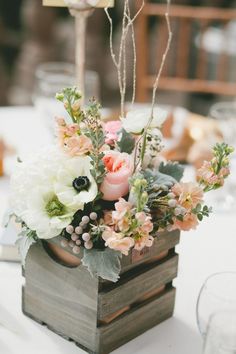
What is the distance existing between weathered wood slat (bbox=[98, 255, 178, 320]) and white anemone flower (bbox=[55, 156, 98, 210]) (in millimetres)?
164

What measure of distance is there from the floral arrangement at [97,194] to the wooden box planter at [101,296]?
0.05 m

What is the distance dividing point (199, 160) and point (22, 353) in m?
0.85

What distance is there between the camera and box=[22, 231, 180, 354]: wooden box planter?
108 centimetres

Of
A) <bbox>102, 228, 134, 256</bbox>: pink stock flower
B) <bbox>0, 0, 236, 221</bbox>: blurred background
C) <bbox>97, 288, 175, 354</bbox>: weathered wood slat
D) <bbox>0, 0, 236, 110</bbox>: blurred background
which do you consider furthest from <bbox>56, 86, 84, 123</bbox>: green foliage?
<bbox>0, 0, 236, 110</bbox>: blurred background

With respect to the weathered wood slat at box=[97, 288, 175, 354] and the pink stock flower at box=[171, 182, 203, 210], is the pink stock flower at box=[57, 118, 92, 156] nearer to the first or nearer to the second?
the pink stock flower at box=[171, 182, 203, 210]

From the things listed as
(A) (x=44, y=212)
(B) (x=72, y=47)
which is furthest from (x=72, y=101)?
(B) (x=72, y=47)

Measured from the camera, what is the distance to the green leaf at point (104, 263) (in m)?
1.01

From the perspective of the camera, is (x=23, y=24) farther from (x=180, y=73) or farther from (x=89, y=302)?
(x=89, y=302)

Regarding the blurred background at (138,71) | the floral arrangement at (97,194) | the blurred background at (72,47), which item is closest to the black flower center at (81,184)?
the floral arrangement at (97,194)

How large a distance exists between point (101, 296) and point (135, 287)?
0.29ft

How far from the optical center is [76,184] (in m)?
1.02

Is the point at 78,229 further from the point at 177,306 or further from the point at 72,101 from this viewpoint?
the point at 177,306

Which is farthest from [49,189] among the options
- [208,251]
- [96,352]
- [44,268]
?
[208,251]

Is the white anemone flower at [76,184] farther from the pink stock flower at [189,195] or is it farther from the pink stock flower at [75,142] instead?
the pink stock flower at [189,195]
